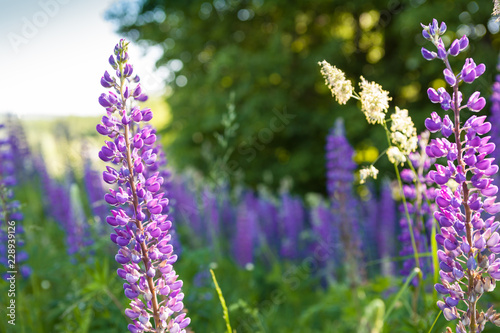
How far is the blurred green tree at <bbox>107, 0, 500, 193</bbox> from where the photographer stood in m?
7.85

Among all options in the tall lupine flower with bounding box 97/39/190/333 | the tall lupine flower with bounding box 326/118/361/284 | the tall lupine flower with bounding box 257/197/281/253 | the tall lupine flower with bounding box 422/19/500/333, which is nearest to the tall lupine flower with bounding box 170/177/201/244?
the tall lupine flower with bounding box 257/197/281/253

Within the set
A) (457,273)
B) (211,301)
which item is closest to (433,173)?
(457,273)

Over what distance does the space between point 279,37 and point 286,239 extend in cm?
439

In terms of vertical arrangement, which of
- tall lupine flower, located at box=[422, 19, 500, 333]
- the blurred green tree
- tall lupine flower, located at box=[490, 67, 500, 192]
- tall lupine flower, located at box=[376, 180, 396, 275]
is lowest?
tall lupine flower, located at box=[376, 180, 396, 275]

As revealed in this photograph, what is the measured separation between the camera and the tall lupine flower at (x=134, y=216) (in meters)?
1.47

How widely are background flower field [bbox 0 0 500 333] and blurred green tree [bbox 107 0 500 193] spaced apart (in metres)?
0.04

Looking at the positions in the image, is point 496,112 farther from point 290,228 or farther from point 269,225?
point 269,225

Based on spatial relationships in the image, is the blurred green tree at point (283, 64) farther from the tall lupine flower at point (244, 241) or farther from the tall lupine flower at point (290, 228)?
the tall lupine flower at point (244, 241)

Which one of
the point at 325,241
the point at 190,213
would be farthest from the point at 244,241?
the point at 190,213

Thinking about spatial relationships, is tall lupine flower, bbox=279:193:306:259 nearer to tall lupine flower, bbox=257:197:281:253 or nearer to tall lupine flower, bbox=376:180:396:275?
tall lupine flower, bbox=257:197:281:253

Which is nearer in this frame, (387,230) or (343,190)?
(343,190)

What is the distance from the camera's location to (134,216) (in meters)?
1.51

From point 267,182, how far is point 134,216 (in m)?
6.69

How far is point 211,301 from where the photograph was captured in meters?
3.18
